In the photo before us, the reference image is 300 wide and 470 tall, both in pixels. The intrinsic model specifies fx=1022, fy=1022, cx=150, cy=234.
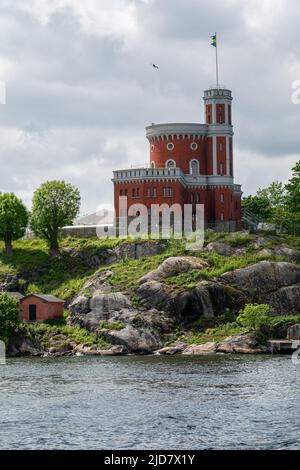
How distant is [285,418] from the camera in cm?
5900

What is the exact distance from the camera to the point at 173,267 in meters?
115

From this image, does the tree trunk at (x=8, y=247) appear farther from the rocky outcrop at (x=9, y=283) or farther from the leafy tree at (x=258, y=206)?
the leafy tree at (x=258, y=206)

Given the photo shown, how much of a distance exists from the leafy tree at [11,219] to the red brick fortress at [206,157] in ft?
42.2

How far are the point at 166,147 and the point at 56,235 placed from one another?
18945 mm

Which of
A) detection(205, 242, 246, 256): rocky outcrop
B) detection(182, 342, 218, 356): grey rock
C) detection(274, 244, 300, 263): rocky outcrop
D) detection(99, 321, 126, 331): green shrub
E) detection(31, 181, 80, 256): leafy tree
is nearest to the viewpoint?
detection(182, 342, 218, 356): grey rock

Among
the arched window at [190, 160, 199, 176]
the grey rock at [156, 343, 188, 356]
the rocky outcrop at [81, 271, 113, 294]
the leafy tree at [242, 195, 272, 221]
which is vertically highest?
the arched window at [190, 160, 199, 176]

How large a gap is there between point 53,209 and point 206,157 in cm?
2184

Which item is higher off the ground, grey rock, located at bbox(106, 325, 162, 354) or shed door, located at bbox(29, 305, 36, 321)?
shed door, located at bbox(29, 305, 36, 321)

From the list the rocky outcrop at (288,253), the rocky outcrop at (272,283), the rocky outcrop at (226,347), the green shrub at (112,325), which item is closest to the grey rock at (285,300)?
the rocky outcrop at (272,283)

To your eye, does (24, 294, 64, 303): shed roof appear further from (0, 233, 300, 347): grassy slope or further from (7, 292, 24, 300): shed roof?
(0, 233, 300, 347): grassy slope

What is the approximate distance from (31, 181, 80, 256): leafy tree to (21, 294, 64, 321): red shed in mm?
15728

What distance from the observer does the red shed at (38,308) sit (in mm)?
115625

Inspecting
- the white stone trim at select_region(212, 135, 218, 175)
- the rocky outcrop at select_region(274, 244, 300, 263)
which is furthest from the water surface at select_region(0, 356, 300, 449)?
the white stone trim at select_region(212, 135, 218, 175)

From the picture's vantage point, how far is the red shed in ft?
379
